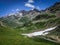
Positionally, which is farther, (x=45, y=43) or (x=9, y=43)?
(x=45, y=43)

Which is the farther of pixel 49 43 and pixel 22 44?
pixel 49 43

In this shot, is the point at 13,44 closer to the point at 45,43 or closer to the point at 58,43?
the point at 45,43

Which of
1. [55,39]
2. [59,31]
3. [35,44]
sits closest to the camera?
[35,44]

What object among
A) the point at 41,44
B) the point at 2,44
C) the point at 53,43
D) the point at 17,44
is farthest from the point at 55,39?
the point at 2,44

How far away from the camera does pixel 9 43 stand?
105000 millimetres

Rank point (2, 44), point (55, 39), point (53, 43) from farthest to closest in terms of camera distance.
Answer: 1. point (55, 39)
2. point (53, 43)
3. point (2, 44)

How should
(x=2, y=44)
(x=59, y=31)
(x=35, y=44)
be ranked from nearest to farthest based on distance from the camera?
(x=2, y=44) → (x=35, y=44) → (x=59, y=31)

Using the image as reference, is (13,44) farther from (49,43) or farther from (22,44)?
(49,43)

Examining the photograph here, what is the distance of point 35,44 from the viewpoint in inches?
4208

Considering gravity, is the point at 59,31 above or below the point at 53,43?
above

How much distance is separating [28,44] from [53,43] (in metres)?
20.7

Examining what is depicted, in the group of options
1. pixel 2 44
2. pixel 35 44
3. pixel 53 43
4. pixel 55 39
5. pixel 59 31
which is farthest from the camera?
pixel 59 31

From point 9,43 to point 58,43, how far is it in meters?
35.6

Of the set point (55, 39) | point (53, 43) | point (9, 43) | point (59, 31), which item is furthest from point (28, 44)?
point (59, 31)
